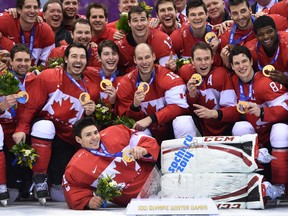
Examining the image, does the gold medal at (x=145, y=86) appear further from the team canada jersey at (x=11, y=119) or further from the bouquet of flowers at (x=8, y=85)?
the bouquet of flowers at (x=8, y=85)

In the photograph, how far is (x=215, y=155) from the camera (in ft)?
17.6

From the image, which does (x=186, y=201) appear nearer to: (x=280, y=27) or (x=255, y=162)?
(x=255, y=162)

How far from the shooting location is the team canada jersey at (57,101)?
597 cm

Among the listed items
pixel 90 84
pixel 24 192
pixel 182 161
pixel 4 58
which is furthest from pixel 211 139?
pixel 4 58

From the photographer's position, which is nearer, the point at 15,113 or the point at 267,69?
the point at 267,69

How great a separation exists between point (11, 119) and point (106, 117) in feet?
2.83

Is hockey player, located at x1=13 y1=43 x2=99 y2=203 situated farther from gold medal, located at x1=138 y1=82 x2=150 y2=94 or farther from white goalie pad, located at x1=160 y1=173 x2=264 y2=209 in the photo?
white goalie pad, located at x1=160 y1=173 x2=264 y2=209

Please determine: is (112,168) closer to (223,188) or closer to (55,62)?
(223,188)

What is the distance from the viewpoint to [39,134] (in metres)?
5.78

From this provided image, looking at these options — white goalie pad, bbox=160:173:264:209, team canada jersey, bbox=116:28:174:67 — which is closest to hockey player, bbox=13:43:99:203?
team canada jersey, bbox=116:28:174:67

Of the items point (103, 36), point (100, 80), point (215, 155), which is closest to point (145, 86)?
point (100, 80)

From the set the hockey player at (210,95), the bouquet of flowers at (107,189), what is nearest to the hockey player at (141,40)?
the hockey player at (210,95)

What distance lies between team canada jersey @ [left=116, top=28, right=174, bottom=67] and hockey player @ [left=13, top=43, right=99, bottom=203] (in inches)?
23.4

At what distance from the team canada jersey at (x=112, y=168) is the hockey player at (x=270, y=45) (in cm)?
133
